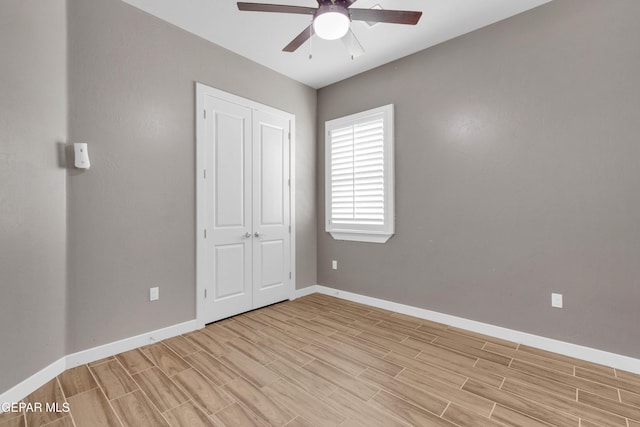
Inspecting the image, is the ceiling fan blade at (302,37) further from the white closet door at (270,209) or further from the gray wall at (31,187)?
the gray wall at (31,187)

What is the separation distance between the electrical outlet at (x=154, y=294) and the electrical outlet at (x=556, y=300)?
3.50 meters

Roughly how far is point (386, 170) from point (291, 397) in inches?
101

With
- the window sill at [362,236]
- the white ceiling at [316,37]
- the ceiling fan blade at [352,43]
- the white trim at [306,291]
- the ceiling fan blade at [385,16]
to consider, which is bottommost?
the white trim at [306,291]

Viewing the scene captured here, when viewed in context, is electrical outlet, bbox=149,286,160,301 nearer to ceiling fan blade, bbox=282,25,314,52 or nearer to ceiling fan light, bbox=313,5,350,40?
ceiling fan blade, bbox=282,25,314,52

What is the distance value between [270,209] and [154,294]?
160 cm

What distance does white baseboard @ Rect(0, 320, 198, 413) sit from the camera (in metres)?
1.88

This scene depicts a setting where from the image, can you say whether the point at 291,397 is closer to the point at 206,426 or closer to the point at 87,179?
the point at 206,426

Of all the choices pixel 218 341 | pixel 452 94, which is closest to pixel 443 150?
pixel 452 94

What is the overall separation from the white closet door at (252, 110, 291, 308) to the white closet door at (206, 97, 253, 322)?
0.11 meters

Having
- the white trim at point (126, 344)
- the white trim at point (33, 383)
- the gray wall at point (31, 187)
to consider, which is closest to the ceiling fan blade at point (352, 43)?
the gray wall at point (31, 187)

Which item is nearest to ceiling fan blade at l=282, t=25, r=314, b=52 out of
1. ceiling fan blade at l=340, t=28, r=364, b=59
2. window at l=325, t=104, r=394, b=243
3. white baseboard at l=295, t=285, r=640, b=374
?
ceiling fan blade at l=340, t=28, r=364, b=59

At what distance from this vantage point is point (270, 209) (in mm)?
3791

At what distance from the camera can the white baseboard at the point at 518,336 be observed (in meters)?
2.26

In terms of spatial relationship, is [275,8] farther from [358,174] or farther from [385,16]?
[358,174]
